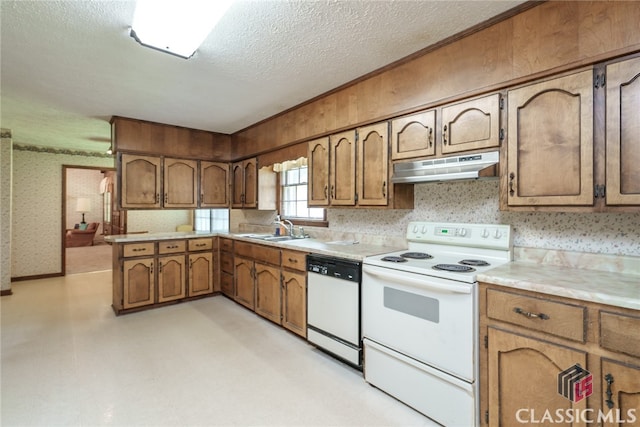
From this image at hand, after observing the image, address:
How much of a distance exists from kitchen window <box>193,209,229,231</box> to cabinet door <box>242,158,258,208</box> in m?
0.83

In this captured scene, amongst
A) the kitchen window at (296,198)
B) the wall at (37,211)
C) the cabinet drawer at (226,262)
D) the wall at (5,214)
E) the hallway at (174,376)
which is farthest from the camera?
the wall at (37,211)

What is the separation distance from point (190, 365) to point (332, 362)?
117 cm

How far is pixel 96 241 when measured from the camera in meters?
10.4

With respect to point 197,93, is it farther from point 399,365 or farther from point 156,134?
point 399,365

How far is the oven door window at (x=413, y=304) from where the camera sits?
185 cm

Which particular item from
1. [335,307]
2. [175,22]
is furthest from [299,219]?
[175,22]

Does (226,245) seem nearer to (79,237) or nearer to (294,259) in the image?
(294,259)

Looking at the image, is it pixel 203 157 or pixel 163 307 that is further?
pixel 203 157

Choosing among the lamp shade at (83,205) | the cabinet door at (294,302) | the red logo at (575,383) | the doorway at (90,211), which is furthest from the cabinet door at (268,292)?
the lamp shade at (83,205)

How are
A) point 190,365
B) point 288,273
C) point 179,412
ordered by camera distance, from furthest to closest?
point 288,273, point 190,365, point 179,412

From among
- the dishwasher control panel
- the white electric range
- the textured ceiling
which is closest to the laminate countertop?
the white electric range

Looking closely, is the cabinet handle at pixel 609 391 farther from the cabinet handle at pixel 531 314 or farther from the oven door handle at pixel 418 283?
the oven door handle at pixel 418 283

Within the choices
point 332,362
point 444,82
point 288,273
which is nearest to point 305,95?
point 444,82

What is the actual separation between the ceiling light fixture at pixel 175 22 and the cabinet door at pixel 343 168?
4.56 ft
